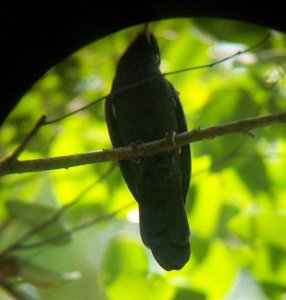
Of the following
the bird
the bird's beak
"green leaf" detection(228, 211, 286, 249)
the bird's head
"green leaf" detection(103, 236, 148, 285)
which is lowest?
"green leaf" detection(228, 211, 286, 249)

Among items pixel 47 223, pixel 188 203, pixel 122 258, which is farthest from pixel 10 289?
pixel 188 203

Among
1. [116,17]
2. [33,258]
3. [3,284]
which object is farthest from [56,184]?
[116,17]

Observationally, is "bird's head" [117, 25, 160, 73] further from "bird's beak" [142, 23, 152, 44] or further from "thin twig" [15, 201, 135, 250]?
"thin twig" [15, 201, 135, 250]

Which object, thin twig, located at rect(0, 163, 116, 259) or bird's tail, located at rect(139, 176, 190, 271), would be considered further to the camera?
thin twig, located at rect(0, 163, 116, 259)

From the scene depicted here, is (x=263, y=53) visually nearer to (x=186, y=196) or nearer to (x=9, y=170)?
(x=186, y=196)

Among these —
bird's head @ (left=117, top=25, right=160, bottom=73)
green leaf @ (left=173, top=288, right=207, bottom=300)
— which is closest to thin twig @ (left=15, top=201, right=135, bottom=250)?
green leaf @ (left=173, top=288, right=207, bottom=300)

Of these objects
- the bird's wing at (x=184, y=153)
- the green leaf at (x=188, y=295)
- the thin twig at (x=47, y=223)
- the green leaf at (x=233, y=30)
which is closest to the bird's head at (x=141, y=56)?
the bird's wing at (x=184, y=153)

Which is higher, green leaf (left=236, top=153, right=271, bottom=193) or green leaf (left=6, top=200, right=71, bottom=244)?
green leaf (left=6, top=200, right=71, bottom=244)

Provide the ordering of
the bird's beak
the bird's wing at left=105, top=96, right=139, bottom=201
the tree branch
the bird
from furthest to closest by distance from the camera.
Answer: the bird's wing at left=105, top=96, right=139, bottom=201 < the bird < the bird's beak < the tree branch

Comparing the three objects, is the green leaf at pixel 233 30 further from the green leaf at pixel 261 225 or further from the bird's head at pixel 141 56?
the green leaf at pixel 261 225
